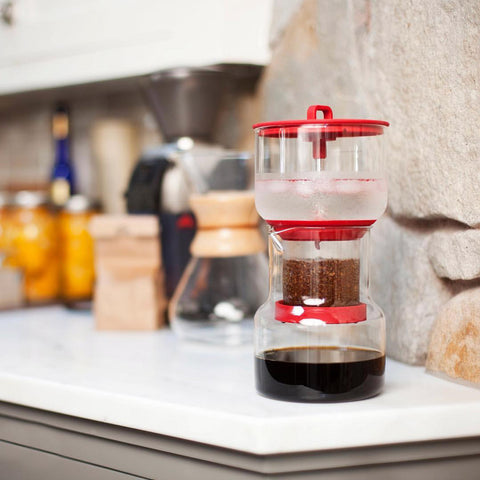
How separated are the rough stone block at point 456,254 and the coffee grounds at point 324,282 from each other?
159 mm

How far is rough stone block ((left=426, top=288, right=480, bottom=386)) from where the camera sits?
870 mm

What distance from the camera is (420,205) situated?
96 centimetres

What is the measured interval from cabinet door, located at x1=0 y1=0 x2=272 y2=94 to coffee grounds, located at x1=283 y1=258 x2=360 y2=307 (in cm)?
69

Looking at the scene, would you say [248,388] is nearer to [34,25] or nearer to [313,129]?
[313,129]

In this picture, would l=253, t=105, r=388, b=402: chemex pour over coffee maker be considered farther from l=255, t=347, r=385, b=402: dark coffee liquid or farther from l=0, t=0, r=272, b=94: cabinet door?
l=0, t=0, r=272, b=94: cabinet door

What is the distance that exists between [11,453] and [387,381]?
522 millimetres

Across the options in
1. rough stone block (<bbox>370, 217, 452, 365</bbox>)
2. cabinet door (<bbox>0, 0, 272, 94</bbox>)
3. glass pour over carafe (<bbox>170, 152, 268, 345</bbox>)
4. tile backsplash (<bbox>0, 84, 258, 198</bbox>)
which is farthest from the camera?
tile backsplash (<bbox>0, 84, 258, 198</bbox>)

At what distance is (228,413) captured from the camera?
764 mm

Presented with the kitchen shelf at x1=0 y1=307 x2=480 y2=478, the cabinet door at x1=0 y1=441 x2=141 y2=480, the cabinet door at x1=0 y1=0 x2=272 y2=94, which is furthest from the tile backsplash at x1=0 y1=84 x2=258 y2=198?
the cabinet door at x1=0 y1=441 x2=141 y2=480

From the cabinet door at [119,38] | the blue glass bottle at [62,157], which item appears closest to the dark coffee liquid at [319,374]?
the cabinet door at [119,38]

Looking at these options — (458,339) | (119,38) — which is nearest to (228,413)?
(458,339)

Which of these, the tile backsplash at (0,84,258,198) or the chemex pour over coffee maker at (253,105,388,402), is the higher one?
the tile backsplash at (0,84,258,198)

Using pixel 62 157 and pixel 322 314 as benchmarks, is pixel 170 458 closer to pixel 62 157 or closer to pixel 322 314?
pixel 322 314

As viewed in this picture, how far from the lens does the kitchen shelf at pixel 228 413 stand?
2.42 ft
